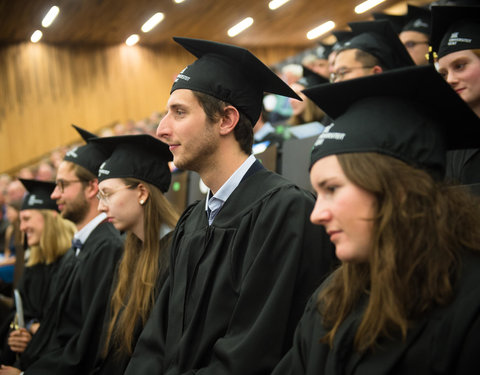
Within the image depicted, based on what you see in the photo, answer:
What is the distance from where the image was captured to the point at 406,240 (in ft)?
4.75

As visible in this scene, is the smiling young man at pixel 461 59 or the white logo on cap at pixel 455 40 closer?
the smiling young man at pixel 461 59

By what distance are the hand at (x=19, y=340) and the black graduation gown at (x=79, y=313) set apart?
203 mm

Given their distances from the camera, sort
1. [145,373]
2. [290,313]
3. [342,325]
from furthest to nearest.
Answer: [145,373] < [290,313] < [342,325]

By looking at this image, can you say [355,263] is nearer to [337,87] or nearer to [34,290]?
[337,87]

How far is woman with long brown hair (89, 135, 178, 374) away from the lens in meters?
2.99

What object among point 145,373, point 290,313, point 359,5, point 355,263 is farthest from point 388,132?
point 359,5

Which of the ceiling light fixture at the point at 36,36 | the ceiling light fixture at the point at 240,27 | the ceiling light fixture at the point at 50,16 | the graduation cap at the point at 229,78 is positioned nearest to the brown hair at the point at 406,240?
the graduation cap at the point at 229,78

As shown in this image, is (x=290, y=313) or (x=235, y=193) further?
(x=235, y=193)

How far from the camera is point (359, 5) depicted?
40.4 feet

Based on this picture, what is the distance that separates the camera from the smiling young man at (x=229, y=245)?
2.01 m

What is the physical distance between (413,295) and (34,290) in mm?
3973

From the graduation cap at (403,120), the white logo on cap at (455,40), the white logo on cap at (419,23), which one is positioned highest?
the white logo on cap at (419,23)

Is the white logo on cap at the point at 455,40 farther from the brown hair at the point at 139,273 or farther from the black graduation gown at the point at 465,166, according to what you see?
the brown hair at the point at 139,273

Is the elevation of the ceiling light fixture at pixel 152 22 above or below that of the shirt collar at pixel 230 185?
above
